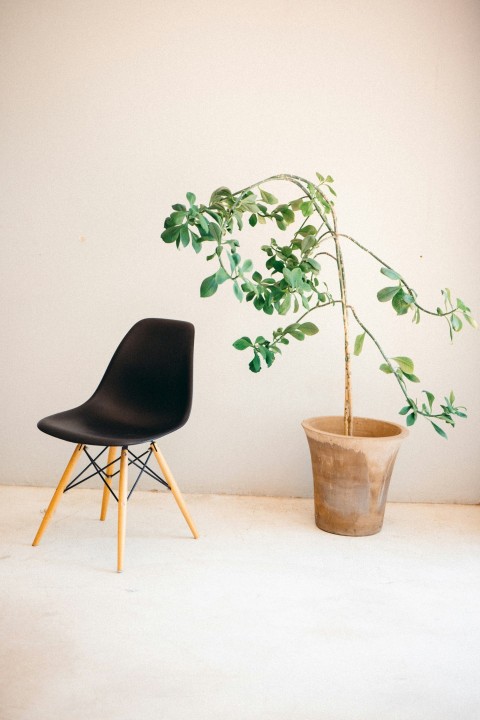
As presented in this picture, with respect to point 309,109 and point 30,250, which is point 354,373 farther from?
point 30,250

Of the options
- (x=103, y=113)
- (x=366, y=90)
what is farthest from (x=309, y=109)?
(x=103, y=113)

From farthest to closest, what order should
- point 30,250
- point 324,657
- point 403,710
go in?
1. point 30,250
2. point 324,657
3. point 403,710

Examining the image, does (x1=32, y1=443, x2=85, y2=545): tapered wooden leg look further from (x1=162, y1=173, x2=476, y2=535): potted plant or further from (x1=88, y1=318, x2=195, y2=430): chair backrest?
(x1=162, y1=173, x2=476, y2=535): potted plant

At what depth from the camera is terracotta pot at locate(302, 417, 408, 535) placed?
259 cm

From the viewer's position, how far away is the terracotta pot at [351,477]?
2.59 m

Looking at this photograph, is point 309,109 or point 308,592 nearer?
point 308,592

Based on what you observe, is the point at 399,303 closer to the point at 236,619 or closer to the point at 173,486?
the point at 173,486

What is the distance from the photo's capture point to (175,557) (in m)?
2.38

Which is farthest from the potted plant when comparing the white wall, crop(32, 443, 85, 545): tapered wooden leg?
crop(32, 443, 85, 545): tapered wooden leg

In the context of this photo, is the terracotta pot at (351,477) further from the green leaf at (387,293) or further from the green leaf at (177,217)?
the green leaf at (177,217)

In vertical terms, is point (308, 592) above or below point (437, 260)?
below

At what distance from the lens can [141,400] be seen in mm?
2689

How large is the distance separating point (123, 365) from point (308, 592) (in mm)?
1190

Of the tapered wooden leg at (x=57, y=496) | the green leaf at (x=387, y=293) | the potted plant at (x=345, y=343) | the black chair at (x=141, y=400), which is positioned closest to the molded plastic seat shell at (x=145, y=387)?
the black chair at (x=141, y=400)
